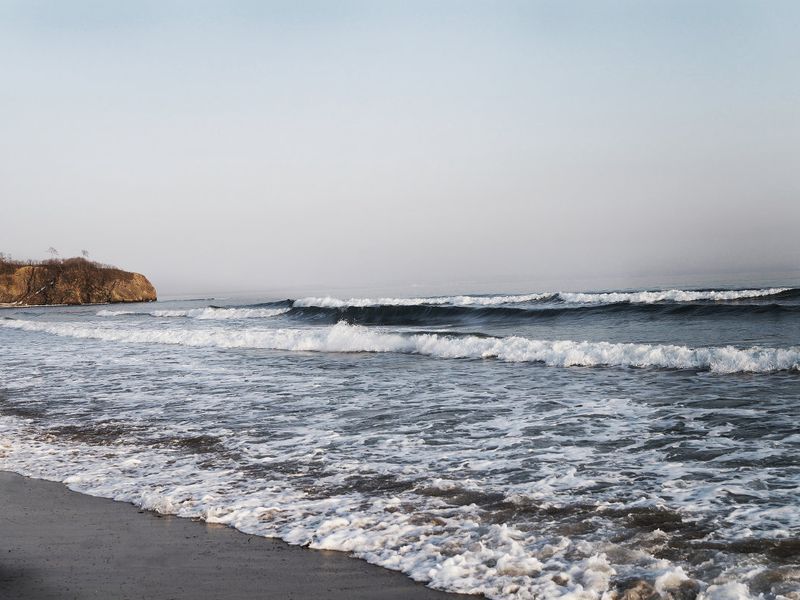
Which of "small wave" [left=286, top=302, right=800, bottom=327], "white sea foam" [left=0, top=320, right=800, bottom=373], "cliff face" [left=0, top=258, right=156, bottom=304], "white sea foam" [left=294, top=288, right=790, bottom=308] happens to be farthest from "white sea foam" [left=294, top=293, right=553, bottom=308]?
"cliff face" [left=0, top=258, right=156, bottom=304]

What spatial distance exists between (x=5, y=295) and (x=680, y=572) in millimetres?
102062

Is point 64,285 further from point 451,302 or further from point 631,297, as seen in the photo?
point 631,297

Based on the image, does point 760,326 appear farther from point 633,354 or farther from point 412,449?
point 412,449

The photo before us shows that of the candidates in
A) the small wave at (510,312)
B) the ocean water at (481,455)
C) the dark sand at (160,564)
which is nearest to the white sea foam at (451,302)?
the small wave at (510,312)

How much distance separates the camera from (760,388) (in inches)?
372

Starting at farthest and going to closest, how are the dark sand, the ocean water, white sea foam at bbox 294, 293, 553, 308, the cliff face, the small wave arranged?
the cliff face, white sea foam at bbox 294, 293, 553, 308, the small wave, the ocean water, the dark sand

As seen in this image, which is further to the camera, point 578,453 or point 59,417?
point 59,417

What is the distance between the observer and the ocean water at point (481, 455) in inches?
141

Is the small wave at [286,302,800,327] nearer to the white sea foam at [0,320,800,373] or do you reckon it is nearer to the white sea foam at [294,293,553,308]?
the white sea foam at [294,293,553,308]

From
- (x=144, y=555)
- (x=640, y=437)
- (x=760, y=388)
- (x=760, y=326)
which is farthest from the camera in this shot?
(x=760, y=326)

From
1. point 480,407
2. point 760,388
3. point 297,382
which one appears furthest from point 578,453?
point 297,382

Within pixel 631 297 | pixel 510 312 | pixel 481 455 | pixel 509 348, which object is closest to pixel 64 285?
pixel 510 312

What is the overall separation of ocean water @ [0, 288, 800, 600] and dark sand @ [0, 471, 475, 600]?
19 centimetres

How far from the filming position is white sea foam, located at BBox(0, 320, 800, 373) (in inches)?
460
